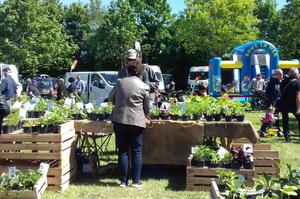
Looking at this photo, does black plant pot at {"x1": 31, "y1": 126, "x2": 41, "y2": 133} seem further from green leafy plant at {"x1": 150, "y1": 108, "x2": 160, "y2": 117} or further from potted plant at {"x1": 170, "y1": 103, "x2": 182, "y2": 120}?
potted plant at {"x1": 170, "y1": 103, "x2": 182, "y2": 120}

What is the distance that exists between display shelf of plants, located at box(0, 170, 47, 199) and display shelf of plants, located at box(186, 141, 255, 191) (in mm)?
1703

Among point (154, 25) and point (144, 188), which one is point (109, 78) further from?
point (154, 25)

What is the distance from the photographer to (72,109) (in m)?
6.40

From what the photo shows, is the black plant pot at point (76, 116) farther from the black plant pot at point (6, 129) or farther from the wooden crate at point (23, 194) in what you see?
the wooden crate at point (23, 194)

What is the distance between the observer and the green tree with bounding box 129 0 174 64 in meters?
34.4

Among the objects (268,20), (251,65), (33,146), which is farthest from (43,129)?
(268,20)

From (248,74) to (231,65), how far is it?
3.45ft

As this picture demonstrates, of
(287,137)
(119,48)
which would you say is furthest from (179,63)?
(287,137)

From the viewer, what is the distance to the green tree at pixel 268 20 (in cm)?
3722

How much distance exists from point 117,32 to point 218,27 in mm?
7134

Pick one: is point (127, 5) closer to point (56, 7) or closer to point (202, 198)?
point (56, 7)

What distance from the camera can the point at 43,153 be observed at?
5.54 meters

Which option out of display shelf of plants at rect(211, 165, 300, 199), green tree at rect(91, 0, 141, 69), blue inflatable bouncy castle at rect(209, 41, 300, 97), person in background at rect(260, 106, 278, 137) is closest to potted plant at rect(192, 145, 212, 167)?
display shelf of plants at rect(211, 165, 300, 199)

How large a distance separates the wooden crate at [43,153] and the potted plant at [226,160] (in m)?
1.86
